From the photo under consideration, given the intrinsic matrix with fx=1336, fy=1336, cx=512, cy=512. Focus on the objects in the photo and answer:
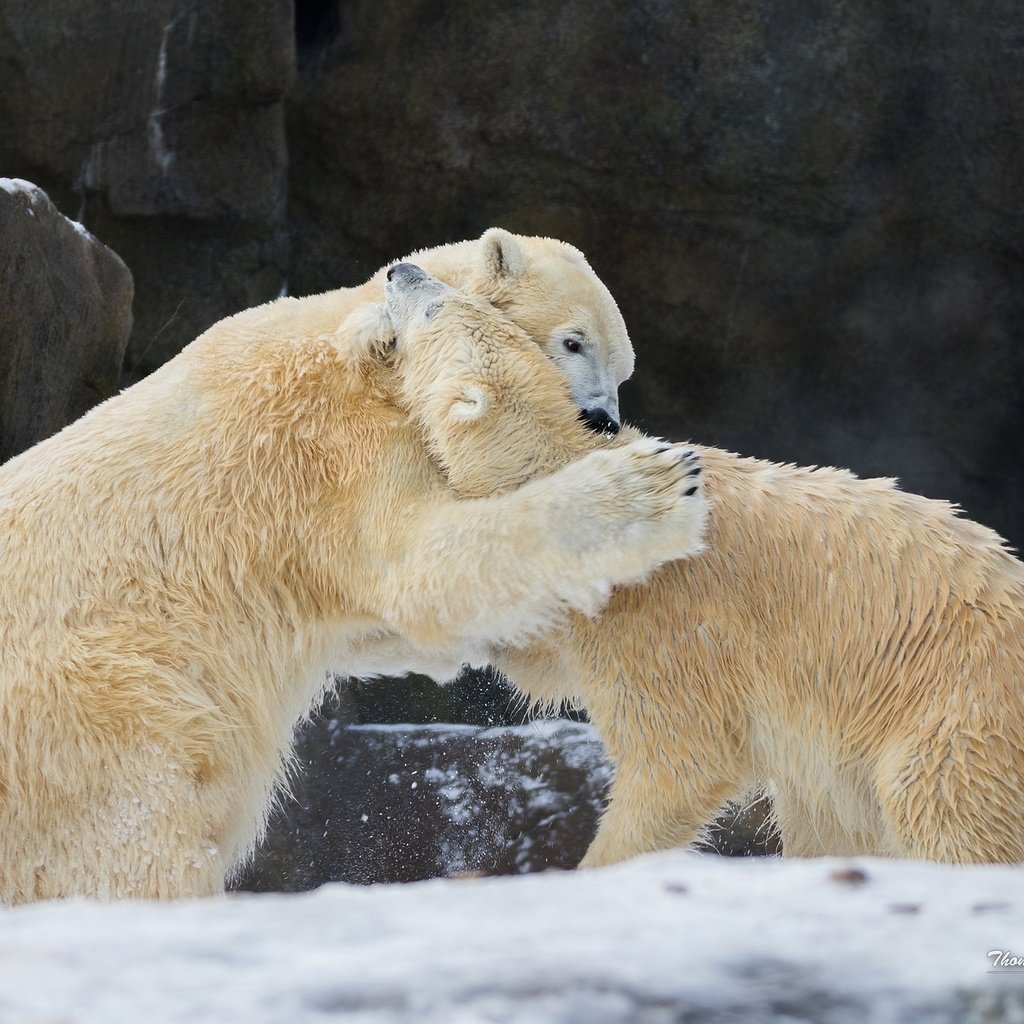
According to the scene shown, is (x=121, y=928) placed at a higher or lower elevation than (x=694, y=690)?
higher

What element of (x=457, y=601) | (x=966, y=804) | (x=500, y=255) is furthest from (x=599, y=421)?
(x=966, y=804)

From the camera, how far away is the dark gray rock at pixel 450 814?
4.55 meters

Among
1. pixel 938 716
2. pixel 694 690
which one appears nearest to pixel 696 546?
pixel 694 690

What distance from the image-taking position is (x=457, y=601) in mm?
2701

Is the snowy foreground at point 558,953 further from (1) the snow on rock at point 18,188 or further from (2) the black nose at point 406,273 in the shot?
(1) the snow on rock at point 18,188

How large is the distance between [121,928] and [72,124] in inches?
238

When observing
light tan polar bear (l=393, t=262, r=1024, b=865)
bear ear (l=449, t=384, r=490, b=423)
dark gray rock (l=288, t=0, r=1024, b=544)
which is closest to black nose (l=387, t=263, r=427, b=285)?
light tan polar bear (l=393, t=262, r=1024, b=865)

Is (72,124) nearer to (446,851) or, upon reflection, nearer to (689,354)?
(689,354)

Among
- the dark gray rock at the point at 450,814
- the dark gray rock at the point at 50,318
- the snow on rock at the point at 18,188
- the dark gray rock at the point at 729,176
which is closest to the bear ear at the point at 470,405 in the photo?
the dark gray rock at the point at 450,814

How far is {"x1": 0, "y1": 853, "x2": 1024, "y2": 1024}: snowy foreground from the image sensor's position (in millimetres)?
1046

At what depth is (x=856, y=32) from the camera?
7.03 m

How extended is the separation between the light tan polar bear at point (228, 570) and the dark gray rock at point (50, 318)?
68.8 inches

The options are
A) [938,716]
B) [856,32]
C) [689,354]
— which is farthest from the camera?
[689,354]

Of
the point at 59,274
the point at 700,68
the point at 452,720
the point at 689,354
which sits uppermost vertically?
the point at 700,68
